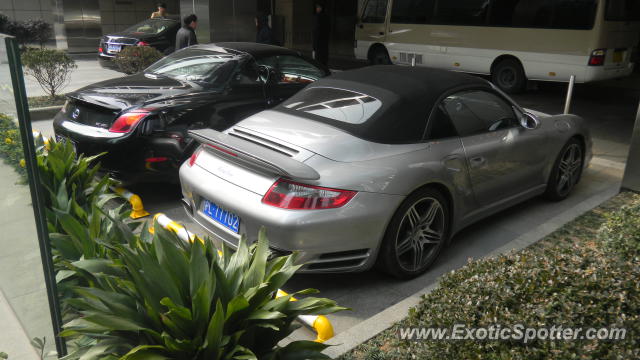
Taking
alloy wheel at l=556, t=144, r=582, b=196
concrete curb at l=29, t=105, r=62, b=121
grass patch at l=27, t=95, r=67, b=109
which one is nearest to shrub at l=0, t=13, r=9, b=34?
grass patch at l=27, t=95, r=67, b=109

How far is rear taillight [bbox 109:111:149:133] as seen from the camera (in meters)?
5.28

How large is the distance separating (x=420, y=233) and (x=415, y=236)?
6 cm

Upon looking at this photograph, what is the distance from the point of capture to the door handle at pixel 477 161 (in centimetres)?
445

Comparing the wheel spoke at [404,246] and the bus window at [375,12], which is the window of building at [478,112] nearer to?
the wheel spoke at [404,246]

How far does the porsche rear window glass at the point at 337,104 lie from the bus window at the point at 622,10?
8.79 meters

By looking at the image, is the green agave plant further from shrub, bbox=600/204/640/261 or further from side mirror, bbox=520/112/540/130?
side mirror, bbox=520/112/540/130

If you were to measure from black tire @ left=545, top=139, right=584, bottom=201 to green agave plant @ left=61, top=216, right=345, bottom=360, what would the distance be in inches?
153

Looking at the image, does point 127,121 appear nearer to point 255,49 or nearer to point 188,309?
point 255,49

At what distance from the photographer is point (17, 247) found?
2.87m

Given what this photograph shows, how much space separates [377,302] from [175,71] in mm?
4016

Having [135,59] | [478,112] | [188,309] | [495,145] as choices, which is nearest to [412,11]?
[135,59]

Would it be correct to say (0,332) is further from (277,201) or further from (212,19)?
(212,19)

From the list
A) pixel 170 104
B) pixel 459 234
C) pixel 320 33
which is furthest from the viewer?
pixel 320 33

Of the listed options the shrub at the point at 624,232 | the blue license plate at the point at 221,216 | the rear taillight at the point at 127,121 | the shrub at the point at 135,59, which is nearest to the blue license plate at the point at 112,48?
the shrub at the point at 135,59
